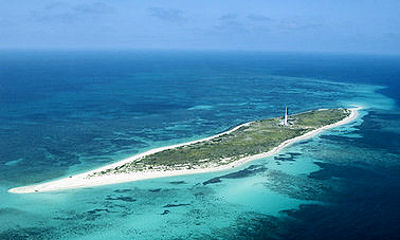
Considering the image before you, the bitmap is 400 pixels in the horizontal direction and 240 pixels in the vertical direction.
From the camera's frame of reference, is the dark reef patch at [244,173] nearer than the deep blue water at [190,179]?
No

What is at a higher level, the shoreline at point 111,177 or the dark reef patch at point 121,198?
the shoreline at point 111,177

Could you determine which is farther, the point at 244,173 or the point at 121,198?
the point at 244,173

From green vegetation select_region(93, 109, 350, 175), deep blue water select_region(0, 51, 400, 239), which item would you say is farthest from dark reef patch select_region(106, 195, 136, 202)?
green vegetation select_region(93, 109, 350, 175)

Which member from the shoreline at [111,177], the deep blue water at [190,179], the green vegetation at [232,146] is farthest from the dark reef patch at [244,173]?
the green vegetation at [232,146]

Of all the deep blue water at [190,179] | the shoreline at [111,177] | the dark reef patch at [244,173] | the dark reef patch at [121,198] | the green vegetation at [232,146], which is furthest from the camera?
the green vegetation at [232,146]

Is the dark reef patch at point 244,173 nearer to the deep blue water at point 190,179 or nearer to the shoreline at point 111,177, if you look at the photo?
the deep blue water at point 190,179

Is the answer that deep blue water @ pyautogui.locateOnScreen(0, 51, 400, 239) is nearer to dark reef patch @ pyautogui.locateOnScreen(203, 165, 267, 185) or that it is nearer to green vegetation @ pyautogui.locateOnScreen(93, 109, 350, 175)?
dark reef patch @ pyautogui.locateOnScreen(203, 165, 267, 185)

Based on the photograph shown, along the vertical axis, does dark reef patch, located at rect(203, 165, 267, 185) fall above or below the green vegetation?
below

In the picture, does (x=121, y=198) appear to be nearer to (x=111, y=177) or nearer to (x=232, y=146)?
(x=111, y=177)

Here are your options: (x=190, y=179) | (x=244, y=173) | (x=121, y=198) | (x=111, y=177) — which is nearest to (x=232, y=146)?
(x=244, y=173)
